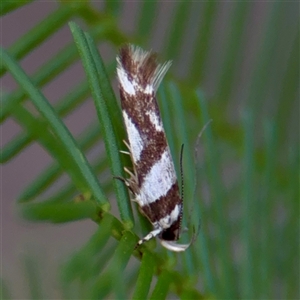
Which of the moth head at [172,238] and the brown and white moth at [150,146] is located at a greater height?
the brown and white moth at [150,146]

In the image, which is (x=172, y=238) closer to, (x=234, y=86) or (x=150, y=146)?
(x=150, y=146)

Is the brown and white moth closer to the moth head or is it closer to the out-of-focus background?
the moth head

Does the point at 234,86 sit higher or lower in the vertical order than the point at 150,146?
lower

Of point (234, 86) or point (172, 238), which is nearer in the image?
point (172, 238)

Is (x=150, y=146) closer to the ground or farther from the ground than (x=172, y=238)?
farther from the ground

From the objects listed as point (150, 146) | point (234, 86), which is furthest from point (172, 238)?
point (234, 86)

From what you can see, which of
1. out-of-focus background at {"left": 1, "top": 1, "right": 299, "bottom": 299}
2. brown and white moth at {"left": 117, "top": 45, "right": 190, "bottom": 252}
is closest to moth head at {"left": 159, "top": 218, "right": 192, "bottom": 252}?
brown and white moth at {"left": 117, "top": 45, "right": 190, "bottom": 252}

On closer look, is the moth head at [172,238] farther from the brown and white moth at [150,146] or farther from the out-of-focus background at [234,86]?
the out-of-focus background at [234,86]

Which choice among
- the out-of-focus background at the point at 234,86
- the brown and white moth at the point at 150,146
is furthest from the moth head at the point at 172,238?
the out-of-focus background at the point at 234,86
